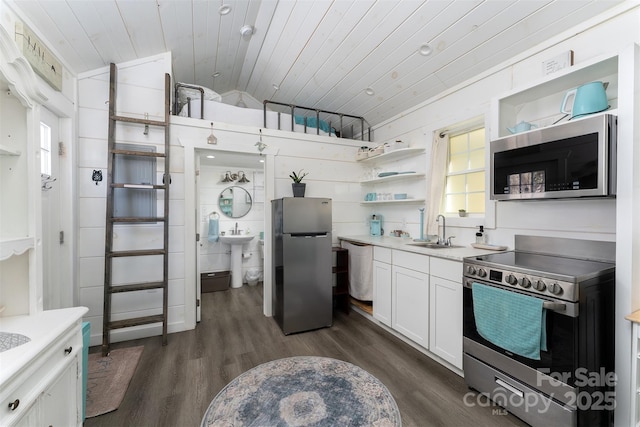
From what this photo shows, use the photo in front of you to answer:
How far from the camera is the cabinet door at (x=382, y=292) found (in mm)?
2727

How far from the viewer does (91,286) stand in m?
2.53

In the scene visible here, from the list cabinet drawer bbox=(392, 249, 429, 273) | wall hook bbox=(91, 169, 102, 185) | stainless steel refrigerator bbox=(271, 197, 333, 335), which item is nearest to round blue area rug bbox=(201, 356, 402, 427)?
→ cabinet drawer bbox=(392, 249, 429, 273)

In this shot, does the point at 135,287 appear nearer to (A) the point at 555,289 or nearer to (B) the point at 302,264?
(B) the point at 302,264

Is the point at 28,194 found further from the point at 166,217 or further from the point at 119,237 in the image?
the point at 119,237

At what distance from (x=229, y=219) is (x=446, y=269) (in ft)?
12.5

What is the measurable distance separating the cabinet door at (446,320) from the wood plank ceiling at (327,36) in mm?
1980

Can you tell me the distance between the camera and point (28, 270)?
129cm

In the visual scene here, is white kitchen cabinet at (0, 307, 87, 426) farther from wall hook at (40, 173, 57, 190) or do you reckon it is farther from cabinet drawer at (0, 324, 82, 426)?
wall hook at (40, 173, 57, 190)

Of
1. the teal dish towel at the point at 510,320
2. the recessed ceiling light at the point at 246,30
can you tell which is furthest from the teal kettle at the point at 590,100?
the recessed ceiling light at the point at 246,30

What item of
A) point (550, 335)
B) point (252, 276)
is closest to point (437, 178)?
point (550, 335)

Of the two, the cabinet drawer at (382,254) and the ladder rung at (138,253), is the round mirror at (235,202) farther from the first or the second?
the cabinet drawer at (382,254)

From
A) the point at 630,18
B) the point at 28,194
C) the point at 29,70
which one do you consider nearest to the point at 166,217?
the point at 28,194

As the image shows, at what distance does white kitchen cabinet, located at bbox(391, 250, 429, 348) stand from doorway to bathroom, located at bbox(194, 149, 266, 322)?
261 centimetres

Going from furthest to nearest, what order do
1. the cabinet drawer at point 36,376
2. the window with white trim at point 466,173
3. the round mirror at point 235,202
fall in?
the round mirror at point 235,202, the window with white trim at point 466,173, the cabinet drawer at point 36,376
